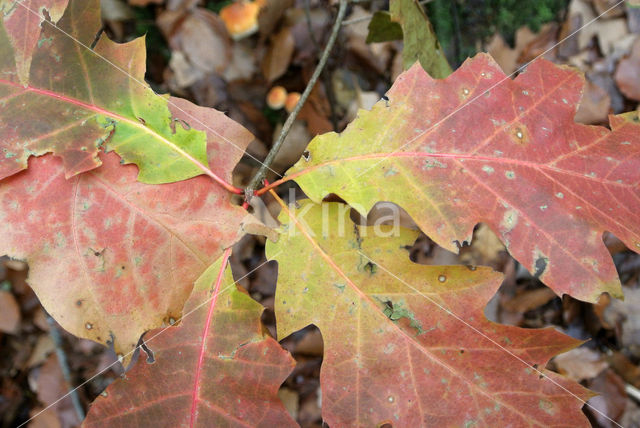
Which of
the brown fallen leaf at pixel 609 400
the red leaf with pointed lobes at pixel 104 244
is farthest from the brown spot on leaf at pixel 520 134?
the brown fallen leaf at pixel 609 400

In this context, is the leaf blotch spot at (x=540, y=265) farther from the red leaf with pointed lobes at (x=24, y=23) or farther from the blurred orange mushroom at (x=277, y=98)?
the blurred orange mushroom at (x=277, y=98)

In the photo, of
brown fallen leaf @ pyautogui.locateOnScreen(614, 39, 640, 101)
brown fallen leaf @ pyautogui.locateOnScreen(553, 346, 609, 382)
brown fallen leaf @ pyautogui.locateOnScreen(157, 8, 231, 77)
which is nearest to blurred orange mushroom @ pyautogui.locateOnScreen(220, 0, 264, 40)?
brown fallen leaf @ pyautogui.locateOnScreen(157, 8, 231, 77)

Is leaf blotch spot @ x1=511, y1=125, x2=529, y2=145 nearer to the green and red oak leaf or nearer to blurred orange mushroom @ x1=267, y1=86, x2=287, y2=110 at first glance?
the green and red oak leaf

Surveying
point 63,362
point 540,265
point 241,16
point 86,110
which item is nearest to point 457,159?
point 540,265

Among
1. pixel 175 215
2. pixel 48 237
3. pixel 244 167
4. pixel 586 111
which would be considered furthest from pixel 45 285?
pixel 586 111

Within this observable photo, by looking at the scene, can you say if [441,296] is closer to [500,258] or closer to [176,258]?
[176,258]

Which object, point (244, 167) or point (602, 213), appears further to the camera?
point (244, 167)

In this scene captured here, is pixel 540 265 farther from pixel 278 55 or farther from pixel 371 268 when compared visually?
pixel 278 55
